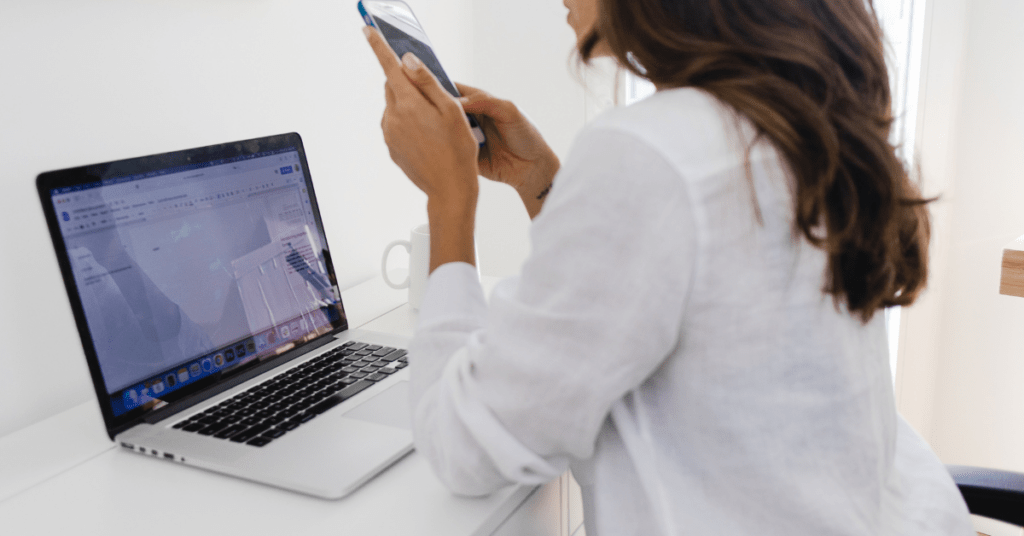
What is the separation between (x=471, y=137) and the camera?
67 centimetres

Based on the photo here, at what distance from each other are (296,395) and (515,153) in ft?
1.26

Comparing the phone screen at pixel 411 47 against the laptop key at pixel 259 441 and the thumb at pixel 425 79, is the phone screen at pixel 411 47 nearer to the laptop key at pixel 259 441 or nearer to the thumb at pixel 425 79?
the thumb at pixel 425 79

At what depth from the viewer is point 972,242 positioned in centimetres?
159

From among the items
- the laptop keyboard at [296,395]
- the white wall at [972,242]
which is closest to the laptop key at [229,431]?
the laptop keyboard at [296,395]

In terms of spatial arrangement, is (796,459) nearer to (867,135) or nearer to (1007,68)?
(867,135)

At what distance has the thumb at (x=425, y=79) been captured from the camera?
68 cm

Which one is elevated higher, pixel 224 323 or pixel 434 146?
pixel 434 146

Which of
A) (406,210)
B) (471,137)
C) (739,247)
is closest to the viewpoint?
(739,247)

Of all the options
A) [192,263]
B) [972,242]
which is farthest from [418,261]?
[972,242]

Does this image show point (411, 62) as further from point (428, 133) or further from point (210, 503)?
point (210, 503)

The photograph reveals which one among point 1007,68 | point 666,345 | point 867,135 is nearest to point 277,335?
point 666,345

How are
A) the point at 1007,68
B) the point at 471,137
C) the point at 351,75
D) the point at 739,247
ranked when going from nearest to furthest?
the point at 739,247 → the point at 471,137 → the point at 351,75 → the point at 1007,68

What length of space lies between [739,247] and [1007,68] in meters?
1.42

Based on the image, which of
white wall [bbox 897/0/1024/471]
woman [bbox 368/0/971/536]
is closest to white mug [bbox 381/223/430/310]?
woman [bbox 368/0/971/536]
